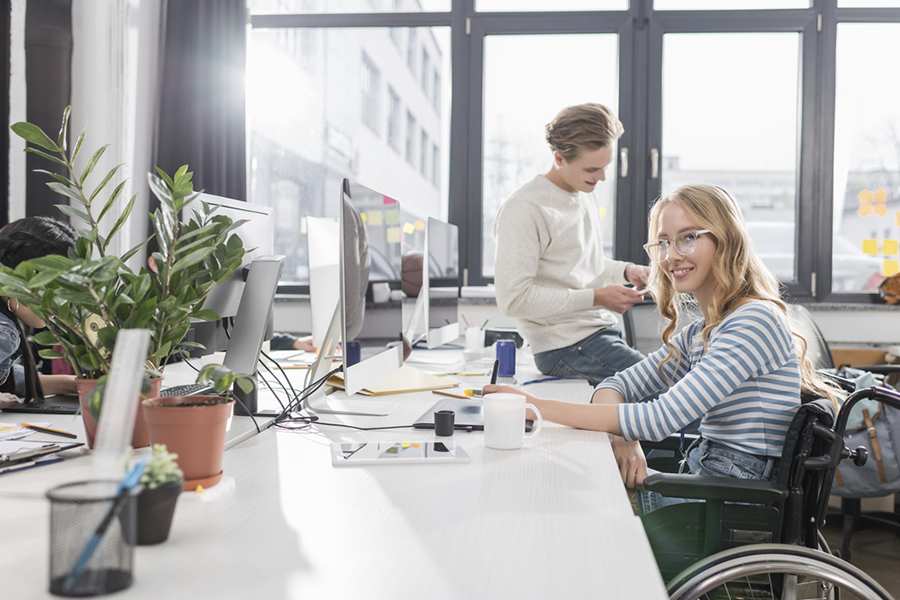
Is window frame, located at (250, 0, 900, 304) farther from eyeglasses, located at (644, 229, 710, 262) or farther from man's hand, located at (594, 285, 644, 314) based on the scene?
eyeglasses, located at (644, 229, 710, 262)

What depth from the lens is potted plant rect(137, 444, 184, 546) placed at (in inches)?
27.4

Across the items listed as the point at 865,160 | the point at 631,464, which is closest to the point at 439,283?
the point at 631,464

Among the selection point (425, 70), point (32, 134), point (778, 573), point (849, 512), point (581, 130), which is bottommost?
point (849, 512)

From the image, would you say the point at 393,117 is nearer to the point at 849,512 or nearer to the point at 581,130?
the point at 581,130

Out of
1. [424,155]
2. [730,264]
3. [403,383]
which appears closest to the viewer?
[730,264]

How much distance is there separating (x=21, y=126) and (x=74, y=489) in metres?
0.65

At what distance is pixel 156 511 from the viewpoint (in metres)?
0.71

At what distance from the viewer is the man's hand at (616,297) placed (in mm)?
2078

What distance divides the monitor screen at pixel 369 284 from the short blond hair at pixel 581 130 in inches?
29.9

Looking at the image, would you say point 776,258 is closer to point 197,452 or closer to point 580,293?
point 580,293

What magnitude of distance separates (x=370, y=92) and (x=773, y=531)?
3298mm

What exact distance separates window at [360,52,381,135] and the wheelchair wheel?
3231 mm

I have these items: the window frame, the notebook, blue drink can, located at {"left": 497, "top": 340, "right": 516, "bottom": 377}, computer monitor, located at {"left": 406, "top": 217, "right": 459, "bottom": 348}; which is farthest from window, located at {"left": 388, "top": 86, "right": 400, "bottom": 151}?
the notebook

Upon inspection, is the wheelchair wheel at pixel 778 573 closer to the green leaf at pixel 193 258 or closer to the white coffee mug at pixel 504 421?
the white coffee mug at pixel 504 421
